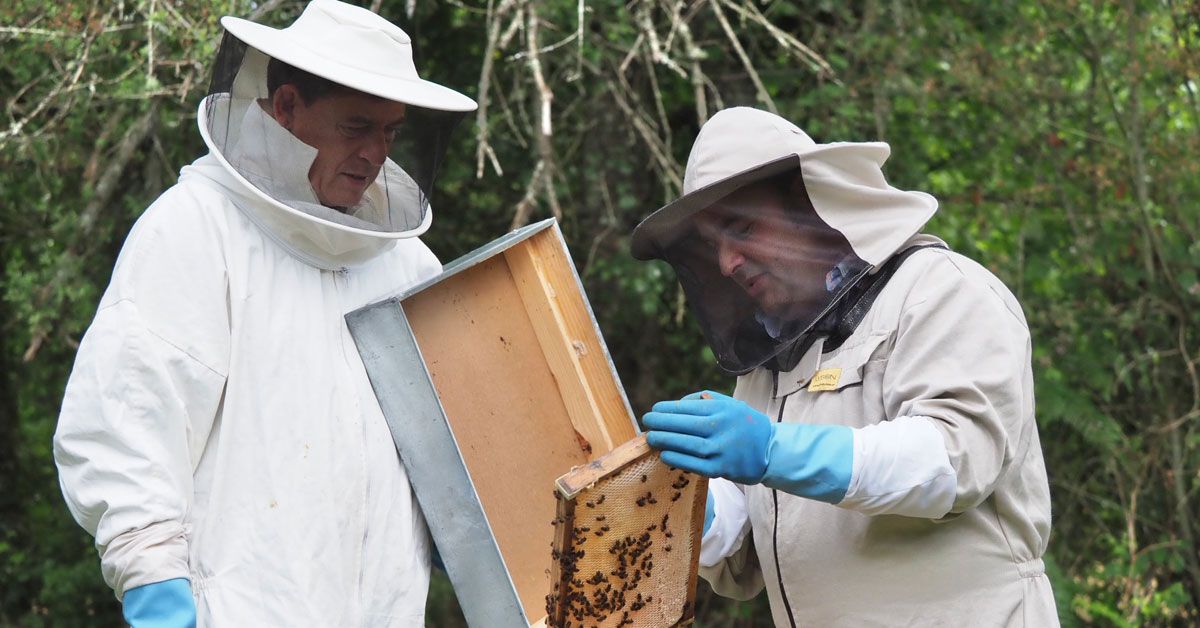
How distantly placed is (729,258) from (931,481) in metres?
0.78

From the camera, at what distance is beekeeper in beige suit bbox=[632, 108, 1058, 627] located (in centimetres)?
259

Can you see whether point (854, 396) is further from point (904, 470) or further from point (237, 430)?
point (237, 430)

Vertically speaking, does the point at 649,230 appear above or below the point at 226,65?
below

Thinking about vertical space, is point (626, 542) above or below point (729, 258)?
below

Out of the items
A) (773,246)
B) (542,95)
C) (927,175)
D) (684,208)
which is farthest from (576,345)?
(927,175)

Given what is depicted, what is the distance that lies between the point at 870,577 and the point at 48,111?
5.06m

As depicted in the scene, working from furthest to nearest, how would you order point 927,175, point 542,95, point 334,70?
point 927,175, point 542,95, point 334,70

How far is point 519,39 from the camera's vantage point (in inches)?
262

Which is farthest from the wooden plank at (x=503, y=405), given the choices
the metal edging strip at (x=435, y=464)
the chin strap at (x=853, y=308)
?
the chin strap at (x=853, y=308)

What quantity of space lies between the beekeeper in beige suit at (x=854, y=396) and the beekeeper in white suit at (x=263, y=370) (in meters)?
0.75

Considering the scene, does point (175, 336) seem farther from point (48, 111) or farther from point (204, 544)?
point (48, 111)

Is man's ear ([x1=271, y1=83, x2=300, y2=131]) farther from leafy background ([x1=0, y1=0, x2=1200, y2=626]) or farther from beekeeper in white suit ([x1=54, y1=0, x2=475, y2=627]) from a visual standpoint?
leafy background ([x1=0, y1=0, x2=1200, y2=626])

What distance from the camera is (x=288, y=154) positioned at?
2.88m

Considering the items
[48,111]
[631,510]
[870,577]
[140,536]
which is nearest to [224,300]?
[140,536]
